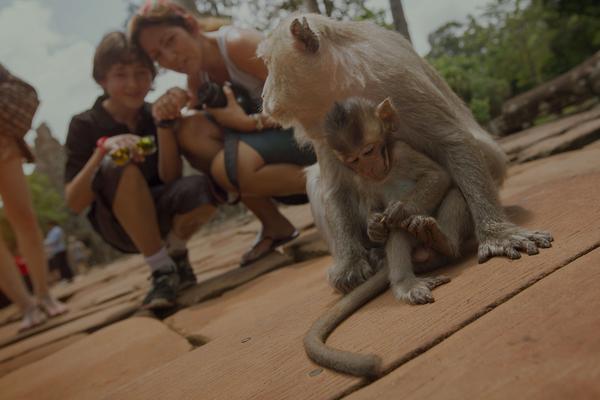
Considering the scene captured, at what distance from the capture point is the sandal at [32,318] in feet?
12.1

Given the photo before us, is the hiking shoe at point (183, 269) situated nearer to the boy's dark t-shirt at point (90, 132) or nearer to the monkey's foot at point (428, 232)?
the boy's dark t-shirt at point (90, 132)

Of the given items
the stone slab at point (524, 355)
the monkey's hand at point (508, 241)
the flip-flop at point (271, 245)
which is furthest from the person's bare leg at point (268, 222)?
the stone slab at point (524, 355)

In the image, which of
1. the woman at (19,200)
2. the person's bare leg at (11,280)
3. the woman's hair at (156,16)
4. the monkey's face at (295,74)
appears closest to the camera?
the monkey's face at (295,74)

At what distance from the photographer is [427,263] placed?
5.77 ft

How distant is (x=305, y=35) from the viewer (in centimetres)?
181

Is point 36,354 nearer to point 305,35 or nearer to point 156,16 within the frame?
point 156,16

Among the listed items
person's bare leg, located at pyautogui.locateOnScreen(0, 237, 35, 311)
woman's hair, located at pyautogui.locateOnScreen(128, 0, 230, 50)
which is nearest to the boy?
woman's hair, located at pyautogui.locateOnScreen(128, 0, 230, 50)

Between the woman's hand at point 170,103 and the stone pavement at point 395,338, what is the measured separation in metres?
1.19

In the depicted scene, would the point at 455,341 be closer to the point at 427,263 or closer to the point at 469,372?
the point at 469,372

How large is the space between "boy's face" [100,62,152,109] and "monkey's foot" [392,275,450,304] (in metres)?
2.53

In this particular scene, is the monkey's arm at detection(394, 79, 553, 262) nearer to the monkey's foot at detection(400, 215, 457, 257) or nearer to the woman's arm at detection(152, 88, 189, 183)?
the monkey's foot at detection(400, 215, 457, 257)

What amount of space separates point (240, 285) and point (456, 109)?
170cm

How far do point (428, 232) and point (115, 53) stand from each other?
2.56m

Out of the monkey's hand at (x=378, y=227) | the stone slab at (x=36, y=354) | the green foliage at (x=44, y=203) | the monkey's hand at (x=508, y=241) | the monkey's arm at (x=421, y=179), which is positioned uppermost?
the monkey's arm at (x=421, y=179)
